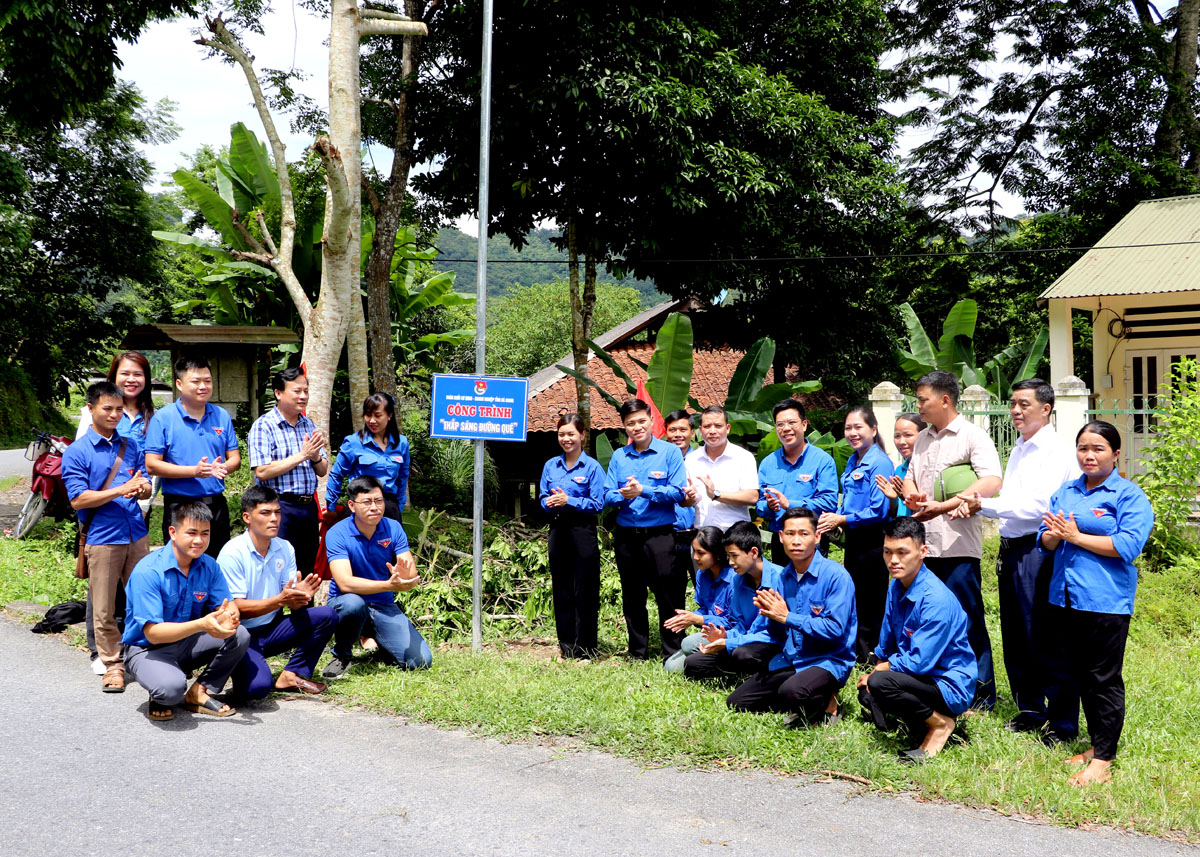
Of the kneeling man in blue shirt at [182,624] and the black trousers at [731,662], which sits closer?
the kneeling man in blue shirt at [182,624]

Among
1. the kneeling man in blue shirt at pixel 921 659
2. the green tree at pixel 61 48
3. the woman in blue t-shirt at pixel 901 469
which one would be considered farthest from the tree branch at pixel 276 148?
the kneeling man in blue shirt at pixel 921 659

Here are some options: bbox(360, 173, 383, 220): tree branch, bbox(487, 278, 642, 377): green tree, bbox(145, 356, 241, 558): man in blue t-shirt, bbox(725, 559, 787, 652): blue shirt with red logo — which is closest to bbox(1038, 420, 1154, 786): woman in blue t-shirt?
bbox(725, 559, 787, 652): blue shirt with red logo

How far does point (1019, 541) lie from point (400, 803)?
356 centimetres

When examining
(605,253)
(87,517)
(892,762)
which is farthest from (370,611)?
(605,253)

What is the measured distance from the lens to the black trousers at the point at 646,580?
6.57 m

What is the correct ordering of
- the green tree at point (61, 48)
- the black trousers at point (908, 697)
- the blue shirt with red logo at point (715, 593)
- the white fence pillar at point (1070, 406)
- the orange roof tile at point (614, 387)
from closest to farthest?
the black trousers at point (908, 697) < the blue shirt with red logo at point (715, 593) < the white fence pillar at point (1070, 406) < the green tree at point (61, 48) < the orange roof tile at point (614, 387)

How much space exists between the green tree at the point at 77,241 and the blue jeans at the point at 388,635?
66.8 feet

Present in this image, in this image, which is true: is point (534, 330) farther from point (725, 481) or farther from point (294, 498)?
point (725, 481)

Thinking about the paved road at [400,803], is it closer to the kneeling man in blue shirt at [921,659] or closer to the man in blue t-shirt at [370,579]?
the kneeling man in blue shirt at [921,659]

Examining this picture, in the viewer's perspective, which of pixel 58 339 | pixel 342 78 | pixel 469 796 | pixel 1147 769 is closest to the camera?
pixel 469 796

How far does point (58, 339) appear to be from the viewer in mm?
24734

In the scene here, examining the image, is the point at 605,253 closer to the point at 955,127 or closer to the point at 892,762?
the point at 892,762

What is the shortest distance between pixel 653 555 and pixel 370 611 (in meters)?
1.95

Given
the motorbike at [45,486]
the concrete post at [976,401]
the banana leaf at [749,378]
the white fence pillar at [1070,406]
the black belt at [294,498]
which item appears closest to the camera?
the black belt at [294,498]
